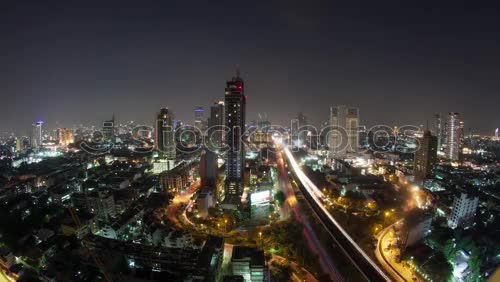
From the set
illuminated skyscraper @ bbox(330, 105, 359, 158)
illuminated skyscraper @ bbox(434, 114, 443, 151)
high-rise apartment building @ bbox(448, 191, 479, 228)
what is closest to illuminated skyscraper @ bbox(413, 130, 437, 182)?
high-rise apartment building @ bbox(448, 191, 479, 228)

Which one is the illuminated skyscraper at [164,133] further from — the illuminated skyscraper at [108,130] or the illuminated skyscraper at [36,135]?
the illuminated skyscraper at [36,135]

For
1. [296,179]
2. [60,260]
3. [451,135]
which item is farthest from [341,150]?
[60,260]

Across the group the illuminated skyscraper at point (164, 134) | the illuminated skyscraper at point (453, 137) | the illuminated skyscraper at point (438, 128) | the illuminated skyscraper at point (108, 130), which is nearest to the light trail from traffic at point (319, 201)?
the illuminated skyscraper at point (164, 134)

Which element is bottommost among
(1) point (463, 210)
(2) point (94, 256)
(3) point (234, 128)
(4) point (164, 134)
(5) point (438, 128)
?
(2) point (94, 256)

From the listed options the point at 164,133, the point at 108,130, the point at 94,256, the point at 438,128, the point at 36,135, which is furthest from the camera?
the point at 108,130

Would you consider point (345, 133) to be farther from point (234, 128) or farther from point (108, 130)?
point (108, 130)

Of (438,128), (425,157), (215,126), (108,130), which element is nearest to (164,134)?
(215,126)
